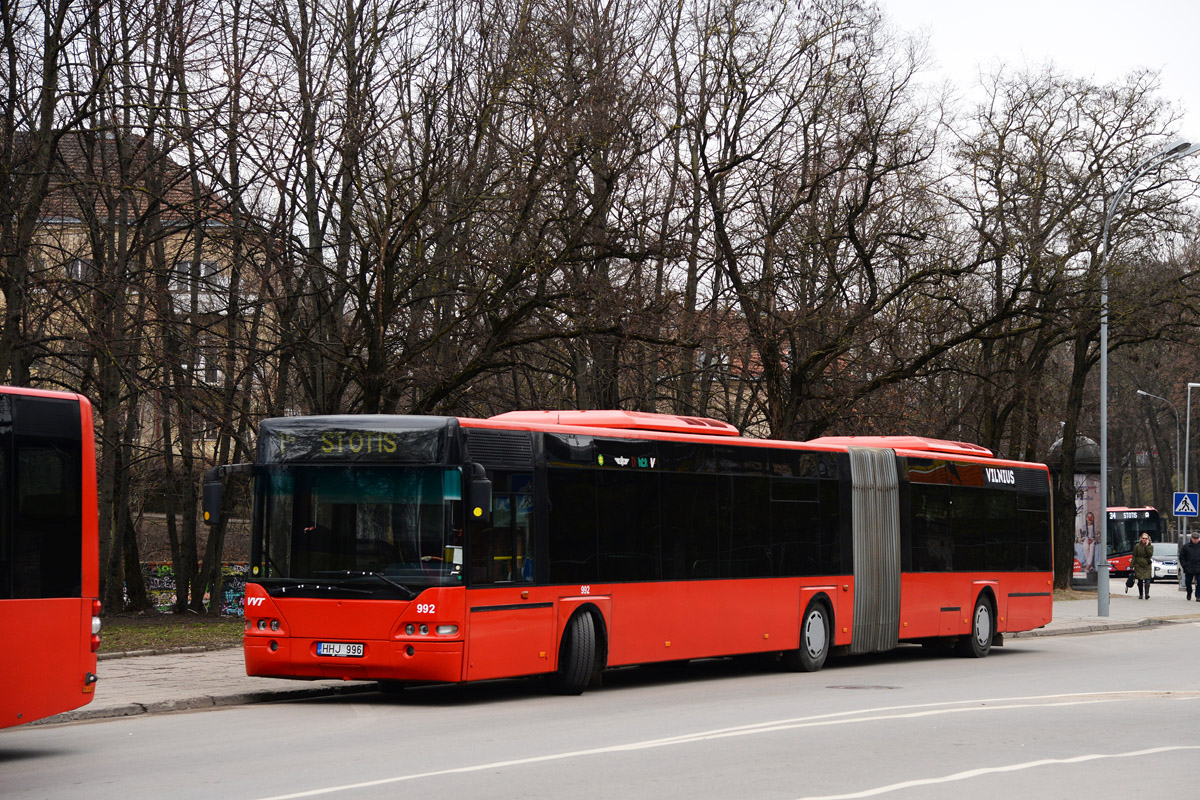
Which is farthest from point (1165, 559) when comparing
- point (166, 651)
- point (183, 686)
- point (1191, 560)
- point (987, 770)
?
point (987, 770)

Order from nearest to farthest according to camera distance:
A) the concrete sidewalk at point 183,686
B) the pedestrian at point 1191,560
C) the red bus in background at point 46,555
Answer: the red bus in background at point 46,555 < the concrete sidewalk at point 183,686 < the pedestrian at point 1191,560

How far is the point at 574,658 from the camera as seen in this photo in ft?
51.3

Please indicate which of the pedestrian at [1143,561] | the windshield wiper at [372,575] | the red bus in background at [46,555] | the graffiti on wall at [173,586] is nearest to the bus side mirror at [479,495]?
the windshield wiper at [372,575]

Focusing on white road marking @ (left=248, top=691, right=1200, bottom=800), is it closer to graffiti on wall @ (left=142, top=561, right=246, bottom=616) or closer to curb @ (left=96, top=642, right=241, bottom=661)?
curb @ (left=96, top=642, right=241, bottom=661)

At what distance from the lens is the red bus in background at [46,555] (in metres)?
10.3

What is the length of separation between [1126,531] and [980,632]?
54.4 metres

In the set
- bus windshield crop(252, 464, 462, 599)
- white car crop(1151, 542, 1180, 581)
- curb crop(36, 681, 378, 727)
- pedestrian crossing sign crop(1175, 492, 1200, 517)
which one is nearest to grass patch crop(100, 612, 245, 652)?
curb crop(36, 681, 378, 727)

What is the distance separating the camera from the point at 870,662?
21828 mm

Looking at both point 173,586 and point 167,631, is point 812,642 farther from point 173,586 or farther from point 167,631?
point 173,586

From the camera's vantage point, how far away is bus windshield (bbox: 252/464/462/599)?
46.7 ft

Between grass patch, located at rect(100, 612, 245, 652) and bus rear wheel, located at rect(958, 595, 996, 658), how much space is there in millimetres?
10854

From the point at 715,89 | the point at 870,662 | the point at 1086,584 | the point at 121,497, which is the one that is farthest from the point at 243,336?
the point at 1086,584

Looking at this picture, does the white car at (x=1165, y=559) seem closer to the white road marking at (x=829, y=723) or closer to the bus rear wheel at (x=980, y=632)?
the bus rear wheel at (x=980, y=632)

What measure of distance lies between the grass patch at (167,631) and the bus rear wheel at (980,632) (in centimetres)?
1085
